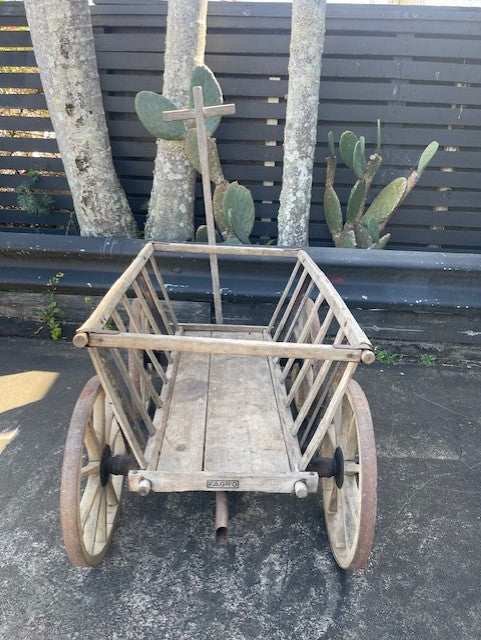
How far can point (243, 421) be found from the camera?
7.52 ft

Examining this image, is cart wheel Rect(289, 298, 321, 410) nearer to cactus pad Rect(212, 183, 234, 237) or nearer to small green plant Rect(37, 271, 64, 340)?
cactus pad Rect(212, 183, 234, 237)

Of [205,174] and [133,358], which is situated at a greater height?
[205,174]

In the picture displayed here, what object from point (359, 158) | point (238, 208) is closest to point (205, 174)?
point (238, 208)

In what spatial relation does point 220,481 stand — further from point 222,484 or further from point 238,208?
point 238,208

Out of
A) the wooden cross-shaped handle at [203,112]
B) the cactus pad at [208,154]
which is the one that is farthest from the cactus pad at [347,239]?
the wooden cross-shaped handle at [203,112]

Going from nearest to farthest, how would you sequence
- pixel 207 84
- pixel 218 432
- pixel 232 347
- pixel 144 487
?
pixel 232 347 < pixel 144 487 < pixel 218 432 < pixel 207 84

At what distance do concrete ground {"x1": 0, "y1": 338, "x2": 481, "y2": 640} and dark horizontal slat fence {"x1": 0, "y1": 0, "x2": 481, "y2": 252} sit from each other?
213cm

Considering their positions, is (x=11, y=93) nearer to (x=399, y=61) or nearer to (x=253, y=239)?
(x=253, y=239)

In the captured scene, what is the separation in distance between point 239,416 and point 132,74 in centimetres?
293

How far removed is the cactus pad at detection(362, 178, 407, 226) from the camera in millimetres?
3441

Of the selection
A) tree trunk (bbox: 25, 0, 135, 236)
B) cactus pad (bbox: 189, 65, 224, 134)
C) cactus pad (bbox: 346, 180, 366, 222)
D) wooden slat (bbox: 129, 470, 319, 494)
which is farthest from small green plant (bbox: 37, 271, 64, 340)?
cactus pad (bbox: 346, 180, 366, 222)

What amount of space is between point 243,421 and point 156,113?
2219 millimetres

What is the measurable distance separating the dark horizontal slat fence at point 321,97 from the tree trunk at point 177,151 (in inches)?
13.6

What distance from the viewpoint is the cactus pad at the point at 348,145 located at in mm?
3422
